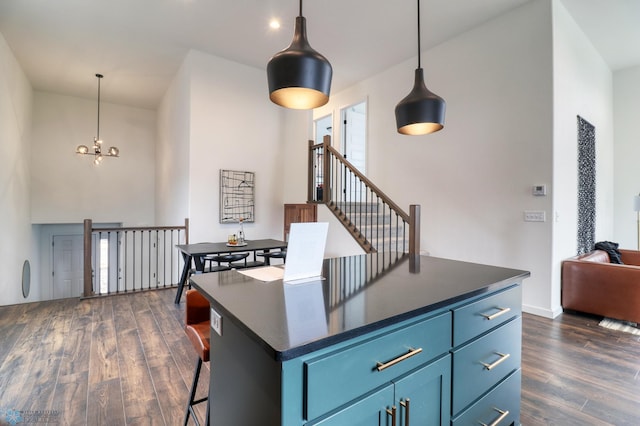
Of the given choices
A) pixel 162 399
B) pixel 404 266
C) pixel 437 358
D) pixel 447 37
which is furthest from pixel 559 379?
pixel 447 37

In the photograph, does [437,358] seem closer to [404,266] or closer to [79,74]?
[404,266]

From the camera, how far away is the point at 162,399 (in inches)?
80.3

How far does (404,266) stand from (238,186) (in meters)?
4.41

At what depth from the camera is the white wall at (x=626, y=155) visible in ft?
16.9

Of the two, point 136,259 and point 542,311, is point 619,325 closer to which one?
point 542,311

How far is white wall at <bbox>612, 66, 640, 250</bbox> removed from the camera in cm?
514

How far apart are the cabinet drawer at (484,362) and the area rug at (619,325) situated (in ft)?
8.47

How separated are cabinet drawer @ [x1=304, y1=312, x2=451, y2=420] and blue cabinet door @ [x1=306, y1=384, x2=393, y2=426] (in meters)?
0.02

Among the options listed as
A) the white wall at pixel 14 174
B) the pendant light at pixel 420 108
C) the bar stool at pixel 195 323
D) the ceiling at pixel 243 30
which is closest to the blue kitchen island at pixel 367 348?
the bar stool at pixel 195 323

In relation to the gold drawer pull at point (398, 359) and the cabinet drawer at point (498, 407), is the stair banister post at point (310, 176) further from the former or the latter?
the gold drawer pull at point (398, 359)

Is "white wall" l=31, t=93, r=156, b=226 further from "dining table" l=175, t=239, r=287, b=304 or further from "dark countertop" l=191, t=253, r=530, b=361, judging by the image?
"dark countertop" l=191, t=253, r=530, b=361

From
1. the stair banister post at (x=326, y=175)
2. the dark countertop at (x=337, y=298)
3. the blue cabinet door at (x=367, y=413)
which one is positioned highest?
the stair banister post at (x=326, y=175)

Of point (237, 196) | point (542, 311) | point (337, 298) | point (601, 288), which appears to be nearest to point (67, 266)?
point (237, 196)

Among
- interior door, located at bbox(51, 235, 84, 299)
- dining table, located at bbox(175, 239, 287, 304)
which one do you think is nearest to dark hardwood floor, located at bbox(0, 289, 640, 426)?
dining table, located at bbox(175, 239, 287, 304)
